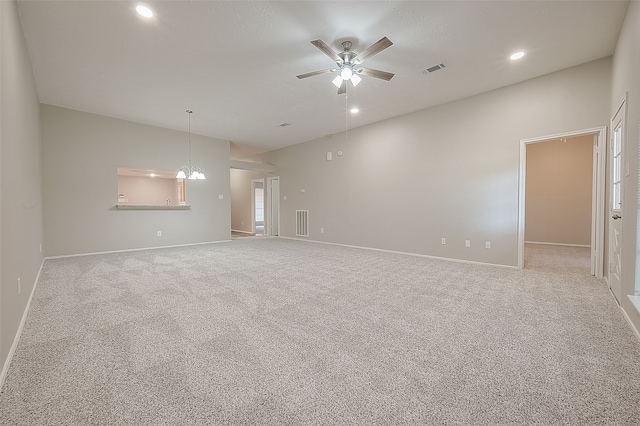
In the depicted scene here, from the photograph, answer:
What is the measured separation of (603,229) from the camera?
3594 millimetres

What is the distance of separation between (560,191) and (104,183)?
10839 mm

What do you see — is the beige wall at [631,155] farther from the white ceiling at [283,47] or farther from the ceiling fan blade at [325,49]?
the ceiling fan blade at [325,49]

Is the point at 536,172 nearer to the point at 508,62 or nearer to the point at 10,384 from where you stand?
the point at 508,62

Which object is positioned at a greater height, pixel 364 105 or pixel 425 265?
pixel 364 105

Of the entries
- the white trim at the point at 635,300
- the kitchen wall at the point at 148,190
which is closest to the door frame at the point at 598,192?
the white trim at the point at 635,300

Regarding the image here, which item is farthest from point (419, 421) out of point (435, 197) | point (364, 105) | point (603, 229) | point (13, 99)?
point (364, 105)

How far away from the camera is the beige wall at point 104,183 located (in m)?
5.10

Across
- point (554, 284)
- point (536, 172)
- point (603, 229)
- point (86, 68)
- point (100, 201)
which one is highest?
point (86, 68)

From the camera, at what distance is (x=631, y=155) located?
2.43 meters

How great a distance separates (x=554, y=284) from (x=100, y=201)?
8.11 metres

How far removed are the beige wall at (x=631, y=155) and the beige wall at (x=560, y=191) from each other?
4.47 m

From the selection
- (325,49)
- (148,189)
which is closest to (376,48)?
(325,49)

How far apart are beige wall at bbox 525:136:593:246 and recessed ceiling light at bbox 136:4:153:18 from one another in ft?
26.0

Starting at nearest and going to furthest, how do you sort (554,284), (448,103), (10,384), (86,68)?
(10,384) < (554,284) < (86,68) < (448,103)
